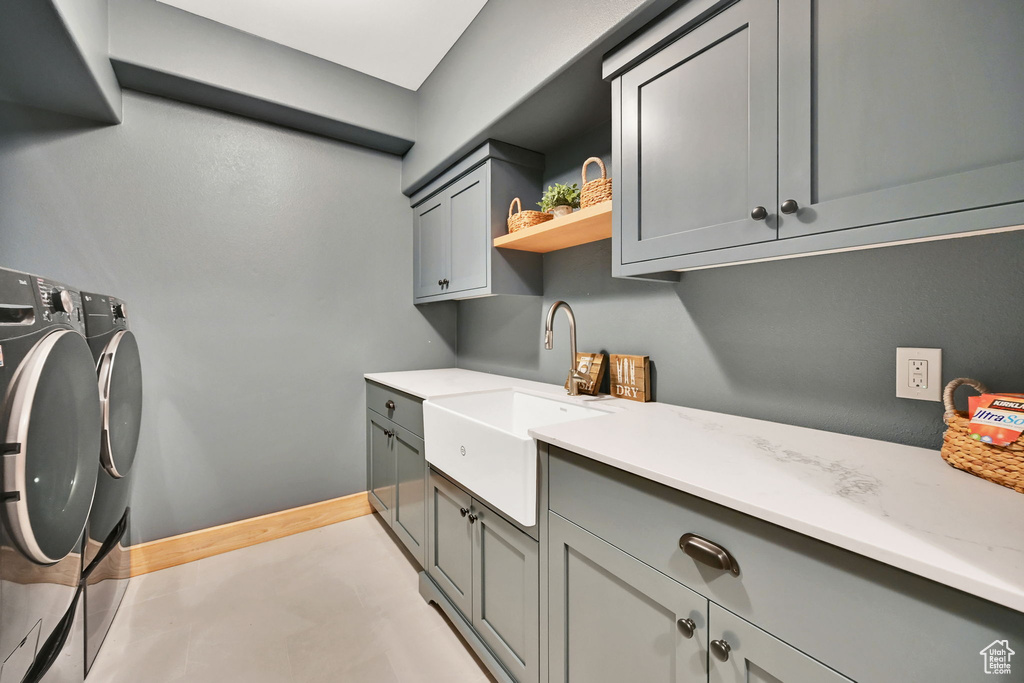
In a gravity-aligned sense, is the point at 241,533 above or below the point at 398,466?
below

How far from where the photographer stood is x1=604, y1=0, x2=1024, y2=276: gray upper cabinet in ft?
2.19

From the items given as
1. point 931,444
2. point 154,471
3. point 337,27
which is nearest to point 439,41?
point 337,27

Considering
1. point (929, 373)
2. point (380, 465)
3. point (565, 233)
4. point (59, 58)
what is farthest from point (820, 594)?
point (59, 58)

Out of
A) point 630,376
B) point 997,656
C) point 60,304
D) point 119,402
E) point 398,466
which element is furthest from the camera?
point 398,466

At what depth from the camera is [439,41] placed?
2037 mm

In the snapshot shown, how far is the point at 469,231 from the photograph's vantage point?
2100mm

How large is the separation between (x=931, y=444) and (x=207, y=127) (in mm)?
3201

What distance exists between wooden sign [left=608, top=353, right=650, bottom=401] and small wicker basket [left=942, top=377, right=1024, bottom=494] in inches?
31.6

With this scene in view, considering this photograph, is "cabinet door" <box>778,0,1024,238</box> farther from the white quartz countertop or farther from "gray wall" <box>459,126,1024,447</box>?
the white quartz countertop

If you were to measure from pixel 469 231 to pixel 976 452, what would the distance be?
6.29 feet

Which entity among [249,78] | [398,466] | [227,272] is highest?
[249,78]

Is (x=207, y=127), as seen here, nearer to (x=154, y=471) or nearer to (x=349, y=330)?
(x=349, y=330)

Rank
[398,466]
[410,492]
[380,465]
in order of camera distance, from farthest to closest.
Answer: [380,465]
[398,466]
[410,492]

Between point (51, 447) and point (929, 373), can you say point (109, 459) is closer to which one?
point (51, 447)
